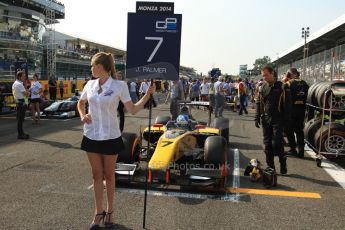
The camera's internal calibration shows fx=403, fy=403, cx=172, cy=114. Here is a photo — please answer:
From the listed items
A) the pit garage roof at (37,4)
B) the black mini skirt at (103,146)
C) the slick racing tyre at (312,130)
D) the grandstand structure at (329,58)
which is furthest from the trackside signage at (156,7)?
the pit garage roof at (37,4)

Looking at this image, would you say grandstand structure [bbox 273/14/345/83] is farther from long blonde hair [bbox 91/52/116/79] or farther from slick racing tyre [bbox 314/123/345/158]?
long blonde hair [bbox 91/52/116/79]

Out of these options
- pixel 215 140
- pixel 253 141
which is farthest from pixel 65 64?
pixel 215 140

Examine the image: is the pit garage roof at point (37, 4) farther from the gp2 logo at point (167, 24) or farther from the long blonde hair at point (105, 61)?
the long blonde hair at point (105, 61)

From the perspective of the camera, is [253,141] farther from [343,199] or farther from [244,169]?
[343,199]

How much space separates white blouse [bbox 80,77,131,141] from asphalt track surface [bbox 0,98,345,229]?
1023 millimetres

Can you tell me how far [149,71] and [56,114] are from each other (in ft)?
34.1

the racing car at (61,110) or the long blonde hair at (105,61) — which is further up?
the long blonde hair at (105,61)

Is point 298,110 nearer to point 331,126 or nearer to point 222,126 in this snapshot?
point 331,126

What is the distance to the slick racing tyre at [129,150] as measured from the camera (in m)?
6.20

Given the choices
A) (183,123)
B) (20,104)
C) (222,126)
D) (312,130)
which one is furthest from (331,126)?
(20,104)

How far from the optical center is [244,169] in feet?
22.7

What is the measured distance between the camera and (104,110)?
3.90m

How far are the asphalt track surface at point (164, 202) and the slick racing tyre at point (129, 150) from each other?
635mm

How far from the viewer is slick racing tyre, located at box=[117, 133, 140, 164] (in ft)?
20.3
